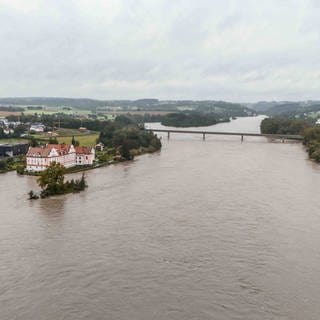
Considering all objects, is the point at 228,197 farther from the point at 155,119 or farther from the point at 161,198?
the point at 155,119

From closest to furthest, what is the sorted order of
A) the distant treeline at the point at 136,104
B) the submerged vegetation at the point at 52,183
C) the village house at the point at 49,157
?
1. the submerged vegetation at the point at 52,183
2. the village house at the point at 49,157
3. the distant treeline at the point at 136,104

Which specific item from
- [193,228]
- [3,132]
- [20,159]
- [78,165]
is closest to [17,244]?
[193,228]

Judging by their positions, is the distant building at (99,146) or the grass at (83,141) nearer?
the distant building at (99,146)

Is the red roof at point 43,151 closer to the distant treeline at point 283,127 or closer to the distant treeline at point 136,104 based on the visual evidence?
the distant treeline at point 283,127

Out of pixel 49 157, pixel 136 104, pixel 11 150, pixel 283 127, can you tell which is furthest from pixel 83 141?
pixel 136 104

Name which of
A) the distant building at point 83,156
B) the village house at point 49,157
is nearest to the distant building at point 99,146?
the distant building at point 83,156

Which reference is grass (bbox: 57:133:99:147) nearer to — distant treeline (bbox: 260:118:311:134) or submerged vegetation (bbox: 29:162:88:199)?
submerged vegetation (bbox: 29:162:88:199)

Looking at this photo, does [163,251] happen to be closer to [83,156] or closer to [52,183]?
[52,183]

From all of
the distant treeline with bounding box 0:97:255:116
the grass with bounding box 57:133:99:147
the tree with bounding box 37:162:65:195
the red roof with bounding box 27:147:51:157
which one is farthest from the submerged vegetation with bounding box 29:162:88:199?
the distant treeline with bounding box 0:97:255:116
